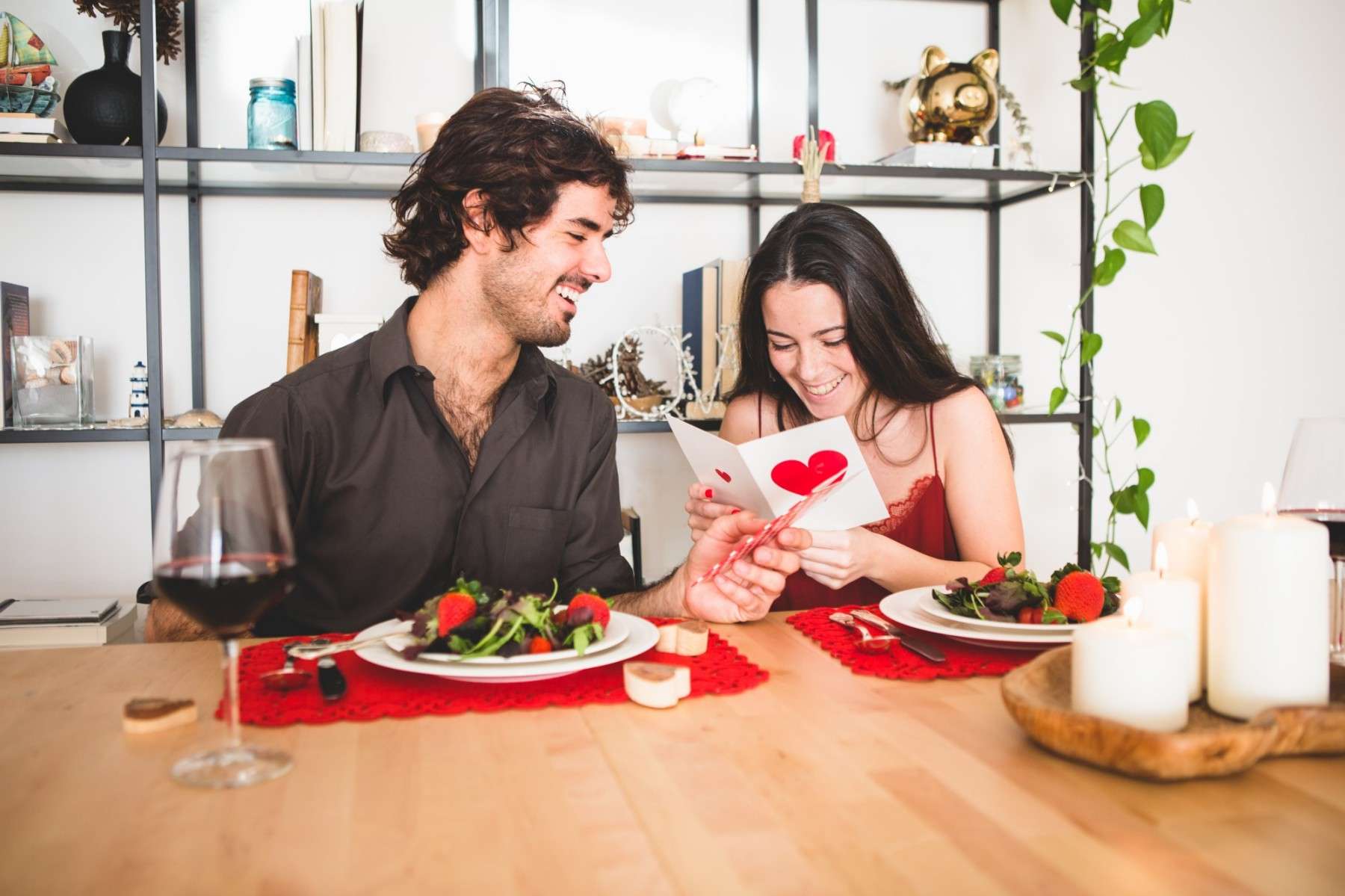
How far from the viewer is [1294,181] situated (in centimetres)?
311

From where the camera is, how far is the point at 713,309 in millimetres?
2498

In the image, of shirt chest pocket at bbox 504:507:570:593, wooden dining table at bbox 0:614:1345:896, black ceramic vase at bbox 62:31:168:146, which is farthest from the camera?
black ceramic vase at bbox 62:31:168:146

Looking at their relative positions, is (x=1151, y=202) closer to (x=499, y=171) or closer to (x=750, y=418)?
(x=750, y=418)

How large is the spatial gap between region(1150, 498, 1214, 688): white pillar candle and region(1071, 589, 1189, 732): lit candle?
9 cm

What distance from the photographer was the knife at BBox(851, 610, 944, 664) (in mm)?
1092

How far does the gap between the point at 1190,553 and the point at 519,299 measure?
46.6 inches

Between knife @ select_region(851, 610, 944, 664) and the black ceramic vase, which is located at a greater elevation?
the black ceramic vase

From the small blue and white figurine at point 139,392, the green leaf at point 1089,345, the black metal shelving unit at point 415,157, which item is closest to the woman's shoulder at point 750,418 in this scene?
the black metal shelving unit at point 415,157

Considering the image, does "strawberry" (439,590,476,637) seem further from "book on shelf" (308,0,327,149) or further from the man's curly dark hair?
"book on shelf" (308,0,327,149)

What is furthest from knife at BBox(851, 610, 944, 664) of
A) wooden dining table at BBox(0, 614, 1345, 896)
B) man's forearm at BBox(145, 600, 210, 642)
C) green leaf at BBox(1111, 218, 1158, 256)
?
green leaf at BBox(1111, 218, 1158, 256)

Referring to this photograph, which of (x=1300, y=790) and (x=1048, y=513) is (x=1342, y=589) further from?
(x=1048, y=513)

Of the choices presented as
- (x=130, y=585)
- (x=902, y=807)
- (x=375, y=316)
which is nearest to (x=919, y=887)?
(x=902, y=807)

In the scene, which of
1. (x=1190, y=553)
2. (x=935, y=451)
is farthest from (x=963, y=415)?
(x=1190, y=553)

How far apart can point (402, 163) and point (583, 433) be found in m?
0.83
